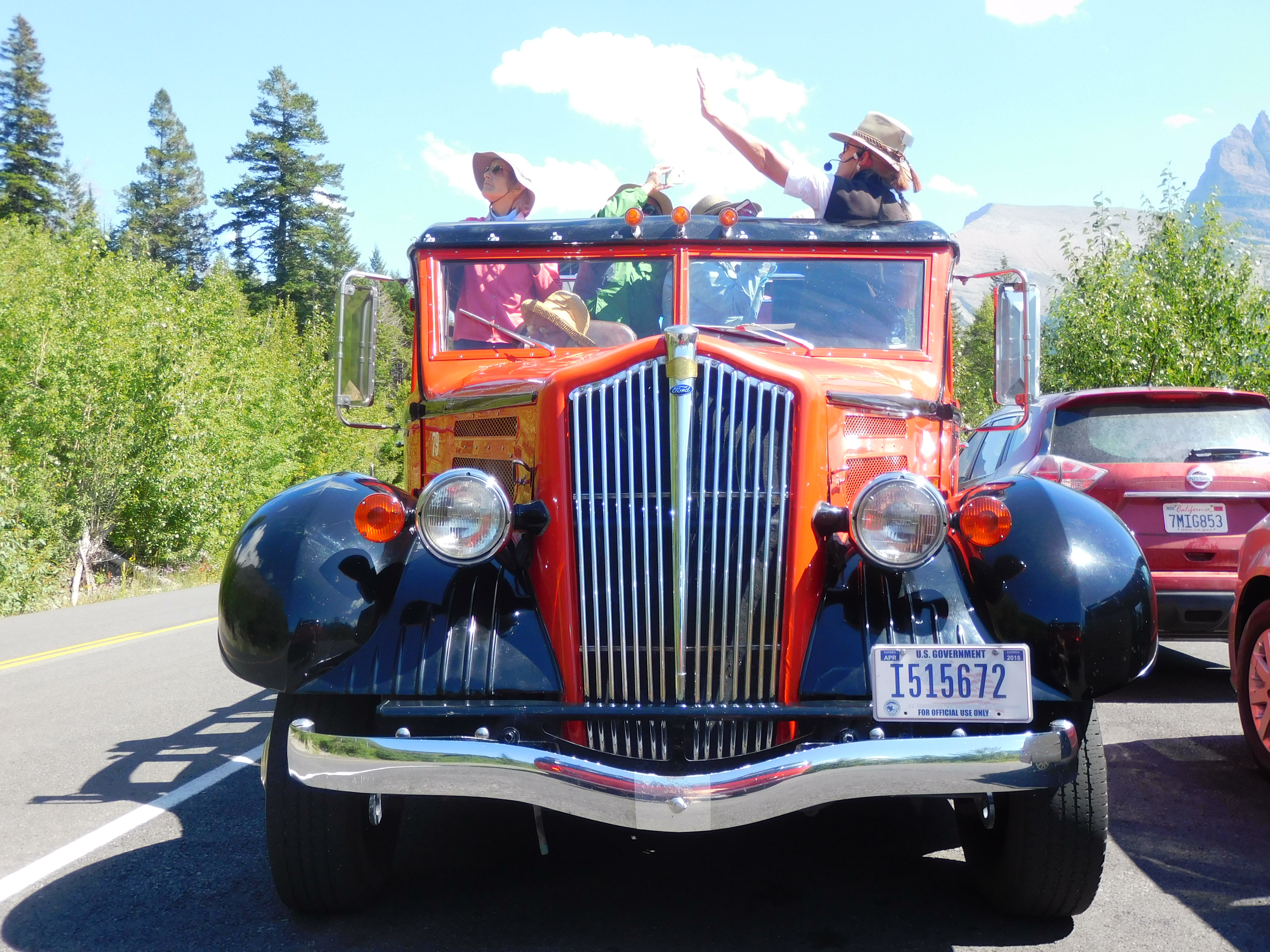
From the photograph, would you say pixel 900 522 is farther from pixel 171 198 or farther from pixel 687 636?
pixel 171 198

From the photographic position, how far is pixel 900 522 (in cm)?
303

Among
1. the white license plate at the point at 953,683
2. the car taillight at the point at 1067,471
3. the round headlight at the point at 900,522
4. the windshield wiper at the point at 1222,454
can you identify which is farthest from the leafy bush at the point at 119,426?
the white license plate at the point at 953,683

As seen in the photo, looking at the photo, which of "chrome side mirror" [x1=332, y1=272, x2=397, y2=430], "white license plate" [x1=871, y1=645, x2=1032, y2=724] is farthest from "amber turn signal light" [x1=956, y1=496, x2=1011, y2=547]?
"chrome side mirror" [x1=332, y1=272, x2=397, y2=430]

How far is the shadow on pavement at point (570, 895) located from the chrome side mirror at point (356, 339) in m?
1.79

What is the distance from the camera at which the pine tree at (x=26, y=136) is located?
58750 mm

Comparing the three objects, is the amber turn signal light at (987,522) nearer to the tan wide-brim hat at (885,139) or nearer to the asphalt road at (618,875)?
the asphalt road at (618,875)

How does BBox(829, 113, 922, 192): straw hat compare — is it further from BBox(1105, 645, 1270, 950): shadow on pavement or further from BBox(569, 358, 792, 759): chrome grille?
BBox(1105, 645, 1270, 950): shadow on pavement

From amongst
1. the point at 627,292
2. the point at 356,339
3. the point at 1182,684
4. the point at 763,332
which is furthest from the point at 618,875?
the point at 1182,684

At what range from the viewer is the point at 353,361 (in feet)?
15.3

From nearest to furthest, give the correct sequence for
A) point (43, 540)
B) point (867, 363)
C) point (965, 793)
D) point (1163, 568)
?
point (965, 793), point (867, 363), point (1163, 568), point (43, 540)

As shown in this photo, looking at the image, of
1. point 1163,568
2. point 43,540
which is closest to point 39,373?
point 43,540

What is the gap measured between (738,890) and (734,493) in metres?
1.33

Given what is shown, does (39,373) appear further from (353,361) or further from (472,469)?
(472,469)

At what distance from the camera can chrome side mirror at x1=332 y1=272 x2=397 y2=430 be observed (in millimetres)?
4582
